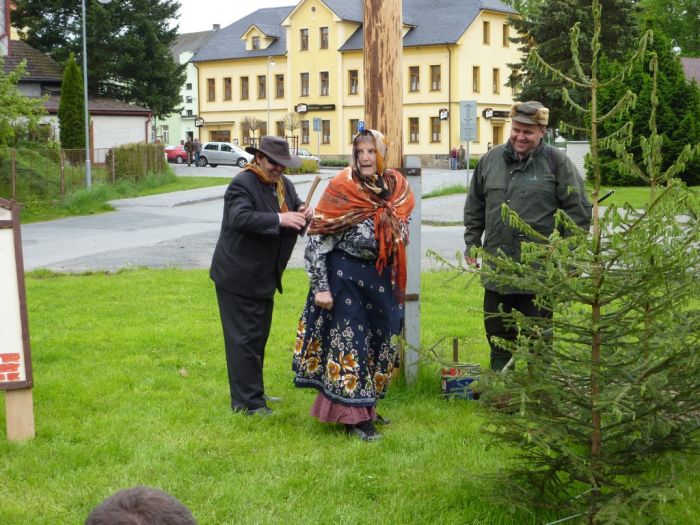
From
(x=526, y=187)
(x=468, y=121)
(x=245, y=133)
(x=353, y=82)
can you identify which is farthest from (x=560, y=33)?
(x=245, y=133)

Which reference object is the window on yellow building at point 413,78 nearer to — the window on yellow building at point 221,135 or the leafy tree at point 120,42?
the window on yellow building at point 221,135

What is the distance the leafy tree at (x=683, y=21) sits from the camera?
244 feet

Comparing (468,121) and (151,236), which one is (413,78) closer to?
(468,121)

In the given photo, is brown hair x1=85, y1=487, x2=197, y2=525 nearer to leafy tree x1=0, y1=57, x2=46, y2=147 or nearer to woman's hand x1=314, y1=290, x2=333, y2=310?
woman's hand x1=314, y1=290, x2=333, y2=310

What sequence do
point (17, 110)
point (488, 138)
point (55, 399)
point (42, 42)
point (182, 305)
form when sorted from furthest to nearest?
point (488, 138) → point (42, 42) → point (17, 110) → point (182, 305) → point (55, 399)

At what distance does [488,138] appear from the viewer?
7081 centimetres

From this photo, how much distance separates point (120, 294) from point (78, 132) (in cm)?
3022

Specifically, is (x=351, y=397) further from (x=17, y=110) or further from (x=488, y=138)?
(x=488, y=138)

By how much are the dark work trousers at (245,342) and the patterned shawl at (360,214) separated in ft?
2.74

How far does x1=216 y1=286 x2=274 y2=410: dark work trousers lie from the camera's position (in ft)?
21.9

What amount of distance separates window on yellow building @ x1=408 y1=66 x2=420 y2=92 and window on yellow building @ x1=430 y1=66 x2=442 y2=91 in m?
1.11

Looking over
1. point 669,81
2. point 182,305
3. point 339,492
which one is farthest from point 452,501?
point 669,81

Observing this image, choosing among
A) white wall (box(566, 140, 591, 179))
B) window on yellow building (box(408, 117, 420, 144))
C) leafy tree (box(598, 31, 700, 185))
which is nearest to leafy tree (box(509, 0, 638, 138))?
white wall (box(566, 140, 591, 179))

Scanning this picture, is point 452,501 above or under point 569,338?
under
